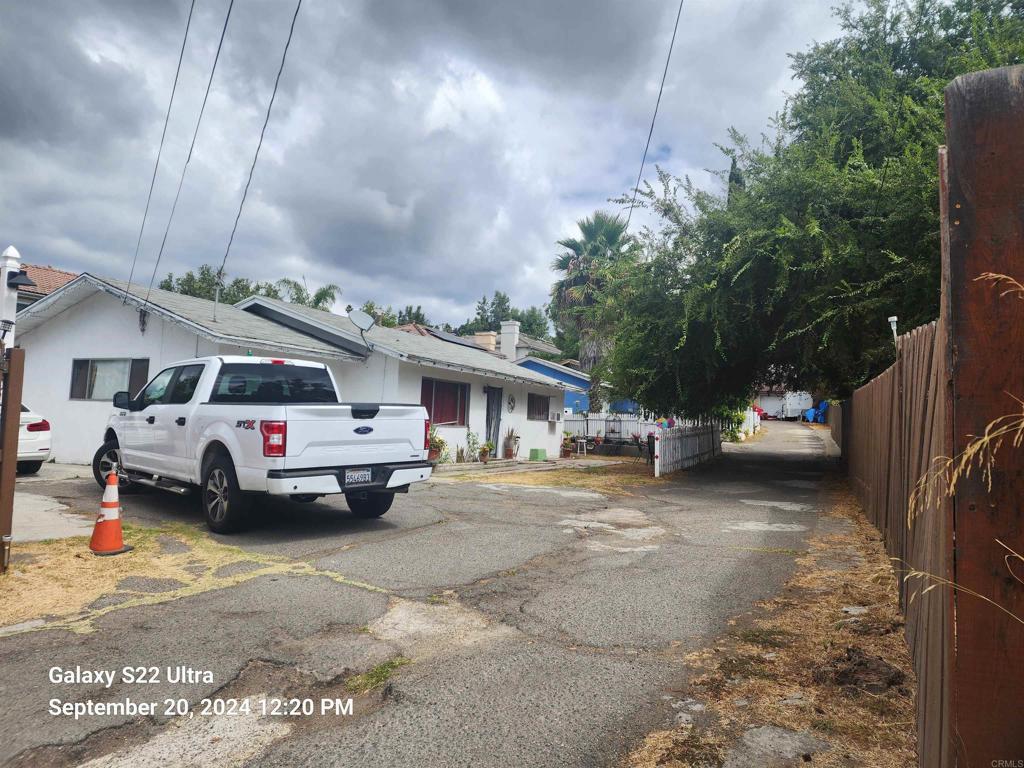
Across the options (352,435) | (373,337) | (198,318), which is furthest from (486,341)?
(352,435)

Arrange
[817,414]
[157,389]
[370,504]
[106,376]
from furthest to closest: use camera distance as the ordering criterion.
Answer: [817,414] < [106,376] < [157,389] < [370,504]

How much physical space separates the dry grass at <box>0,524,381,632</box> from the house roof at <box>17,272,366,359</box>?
661cm

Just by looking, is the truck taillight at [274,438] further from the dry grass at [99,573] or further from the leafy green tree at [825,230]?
the leafy green tree at [825,230]

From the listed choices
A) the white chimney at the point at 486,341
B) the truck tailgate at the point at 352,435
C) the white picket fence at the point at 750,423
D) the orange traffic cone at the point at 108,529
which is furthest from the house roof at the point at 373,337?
the white picket fence at the point at 750,423

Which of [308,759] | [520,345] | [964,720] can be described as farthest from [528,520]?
[520,345]

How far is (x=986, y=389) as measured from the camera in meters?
1.86

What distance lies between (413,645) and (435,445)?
11.9m

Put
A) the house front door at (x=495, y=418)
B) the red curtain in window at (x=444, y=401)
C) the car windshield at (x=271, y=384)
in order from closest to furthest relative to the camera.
A: the car windshield at (x=271, y=384)
the red curtain in window at (x=444, y=401)
the house front door at (x=495, y=418)

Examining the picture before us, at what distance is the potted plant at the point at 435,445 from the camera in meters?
15.7

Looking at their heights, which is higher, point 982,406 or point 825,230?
point 825,230

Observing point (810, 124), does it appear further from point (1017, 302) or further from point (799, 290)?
point (1017, 302)

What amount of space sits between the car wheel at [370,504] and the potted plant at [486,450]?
9621 millimetres

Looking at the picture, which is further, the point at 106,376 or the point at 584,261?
the point at 584,261

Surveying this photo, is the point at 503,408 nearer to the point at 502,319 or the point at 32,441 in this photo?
the point at 32,441
